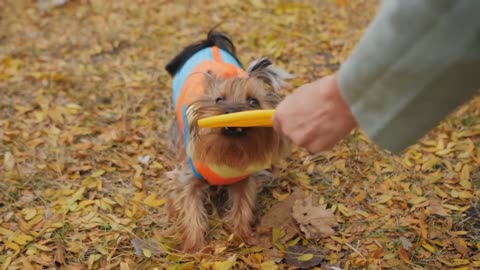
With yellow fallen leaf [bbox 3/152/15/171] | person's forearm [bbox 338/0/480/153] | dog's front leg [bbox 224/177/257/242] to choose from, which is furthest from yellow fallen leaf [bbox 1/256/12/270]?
person's forearm [bbox 338/0/480/153]

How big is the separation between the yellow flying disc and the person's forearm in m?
0.87

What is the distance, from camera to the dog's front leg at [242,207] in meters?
3.23

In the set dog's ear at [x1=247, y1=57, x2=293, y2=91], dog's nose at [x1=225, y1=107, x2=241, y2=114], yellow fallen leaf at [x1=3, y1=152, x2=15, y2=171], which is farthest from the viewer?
yellow fallen leaf at [x1=3, y1=152, x2=15, y2=171]

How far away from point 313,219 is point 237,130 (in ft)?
2.94

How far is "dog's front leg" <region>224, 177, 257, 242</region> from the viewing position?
127 inches

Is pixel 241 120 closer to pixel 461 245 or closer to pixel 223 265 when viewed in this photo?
pixel 223 265

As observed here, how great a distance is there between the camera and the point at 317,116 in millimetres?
1690

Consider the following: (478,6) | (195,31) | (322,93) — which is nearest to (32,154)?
(195,31)

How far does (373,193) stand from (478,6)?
239cm

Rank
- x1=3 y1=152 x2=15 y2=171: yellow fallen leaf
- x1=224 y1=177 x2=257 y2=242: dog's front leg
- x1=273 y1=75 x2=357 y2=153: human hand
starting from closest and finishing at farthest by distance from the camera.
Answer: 1. x1=273 y1=75 x2=357 y2=153: human hand
2. x1=224 y1=177 x2=257 y2=242: dog's front leg
3. x1=3 y1=152 x2=15 y2=171: yellow fallen leaf

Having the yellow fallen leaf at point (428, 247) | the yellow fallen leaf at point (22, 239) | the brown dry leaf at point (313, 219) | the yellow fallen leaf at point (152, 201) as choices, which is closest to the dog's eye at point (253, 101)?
the brown dry leaf at point (313, 219)

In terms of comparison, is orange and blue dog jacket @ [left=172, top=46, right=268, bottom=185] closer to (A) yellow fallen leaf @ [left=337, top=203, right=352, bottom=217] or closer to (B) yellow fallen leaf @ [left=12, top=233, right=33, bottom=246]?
(A) yellow fallen leaf @ [left=337, top=203, right=352, bottom=217]

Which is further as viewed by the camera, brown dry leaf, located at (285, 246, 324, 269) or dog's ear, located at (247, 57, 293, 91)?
dog's ear, located at (247, 57, 293, 91)

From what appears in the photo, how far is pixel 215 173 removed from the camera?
3.11 meters
